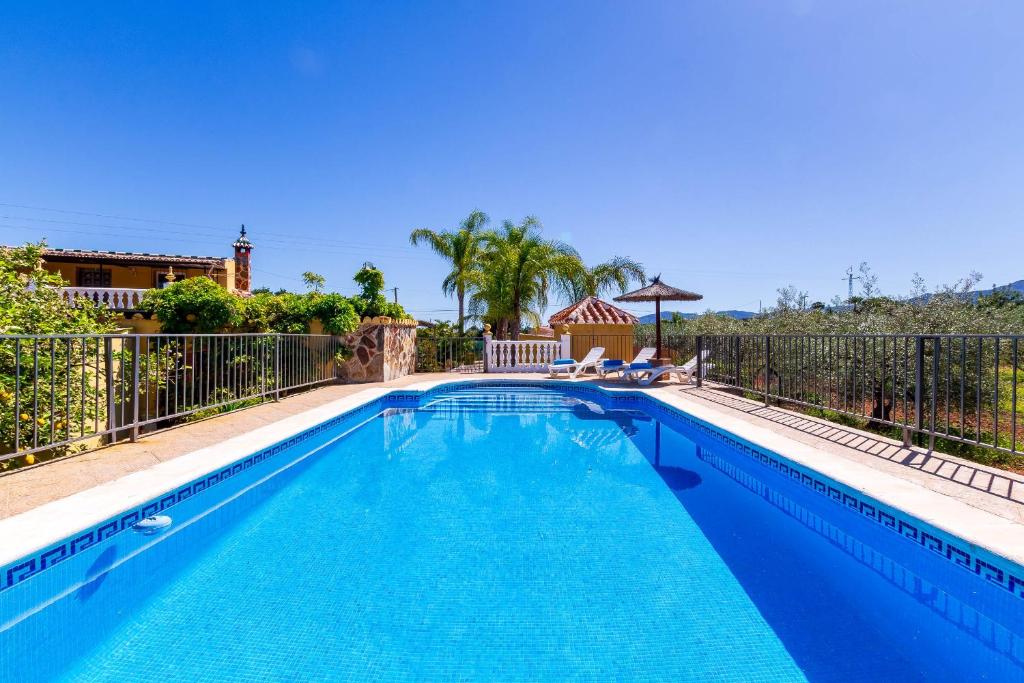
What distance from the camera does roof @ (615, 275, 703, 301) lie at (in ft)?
39.9

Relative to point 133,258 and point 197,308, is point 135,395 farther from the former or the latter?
point 133,258

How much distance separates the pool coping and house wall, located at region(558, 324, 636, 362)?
11359 millimetres

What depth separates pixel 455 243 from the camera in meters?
22.5

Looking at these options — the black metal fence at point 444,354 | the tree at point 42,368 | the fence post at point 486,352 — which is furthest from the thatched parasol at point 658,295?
the tree at point 42,368

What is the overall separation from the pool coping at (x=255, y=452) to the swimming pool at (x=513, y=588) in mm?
71

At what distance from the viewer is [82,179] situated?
2545cm

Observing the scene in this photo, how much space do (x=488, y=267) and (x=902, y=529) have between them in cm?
1468

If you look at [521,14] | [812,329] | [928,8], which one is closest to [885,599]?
[812,329]

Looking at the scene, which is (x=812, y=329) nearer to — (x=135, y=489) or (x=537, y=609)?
(x=537, y=609)

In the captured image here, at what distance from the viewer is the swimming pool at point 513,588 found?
2268 mm

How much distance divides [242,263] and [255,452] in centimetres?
2278

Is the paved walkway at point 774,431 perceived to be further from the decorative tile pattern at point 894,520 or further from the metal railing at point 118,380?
the decorative tile pattern at point 894,520

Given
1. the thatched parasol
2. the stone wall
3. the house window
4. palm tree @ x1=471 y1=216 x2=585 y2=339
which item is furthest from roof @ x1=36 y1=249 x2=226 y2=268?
the thatched parasol

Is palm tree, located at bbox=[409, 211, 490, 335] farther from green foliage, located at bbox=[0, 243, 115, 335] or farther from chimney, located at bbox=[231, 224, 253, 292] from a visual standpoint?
green foliage, located at bbox=[0, 243, 115, 335]
